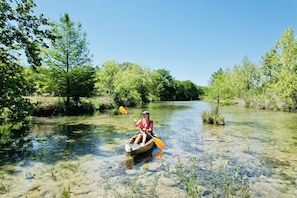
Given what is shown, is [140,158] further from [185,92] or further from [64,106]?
[185,92]

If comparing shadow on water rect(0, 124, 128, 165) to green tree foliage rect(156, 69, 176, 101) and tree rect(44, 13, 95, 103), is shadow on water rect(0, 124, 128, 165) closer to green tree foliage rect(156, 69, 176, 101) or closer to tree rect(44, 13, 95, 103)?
tree rect(44, 13, 95, 103)

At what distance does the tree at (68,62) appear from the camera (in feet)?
84.6

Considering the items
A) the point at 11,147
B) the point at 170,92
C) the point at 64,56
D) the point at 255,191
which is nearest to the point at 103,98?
the point at 64,56

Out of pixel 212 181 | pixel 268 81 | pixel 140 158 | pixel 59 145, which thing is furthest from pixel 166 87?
pixel 212 181

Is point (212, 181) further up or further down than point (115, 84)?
further down

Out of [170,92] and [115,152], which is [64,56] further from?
[170,92]

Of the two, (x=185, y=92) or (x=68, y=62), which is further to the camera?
(x=185, y=92)

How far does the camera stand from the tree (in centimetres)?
2578

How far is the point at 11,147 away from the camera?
11.6 meters

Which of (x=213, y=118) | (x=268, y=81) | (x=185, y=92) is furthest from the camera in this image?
(x=185, y=92)

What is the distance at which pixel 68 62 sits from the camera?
87.5 feet

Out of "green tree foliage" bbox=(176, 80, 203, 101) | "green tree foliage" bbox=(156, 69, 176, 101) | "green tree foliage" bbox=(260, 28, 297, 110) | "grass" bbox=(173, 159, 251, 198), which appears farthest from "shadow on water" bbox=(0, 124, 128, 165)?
"green tree foliage" bbox=(176, 80, 203, 101)

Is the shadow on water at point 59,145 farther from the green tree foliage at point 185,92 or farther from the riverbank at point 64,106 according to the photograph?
the green tree foliage at point 185,92

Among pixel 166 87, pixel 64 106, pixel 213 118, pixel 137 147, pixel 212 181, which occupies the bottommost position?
pixel 212 181
